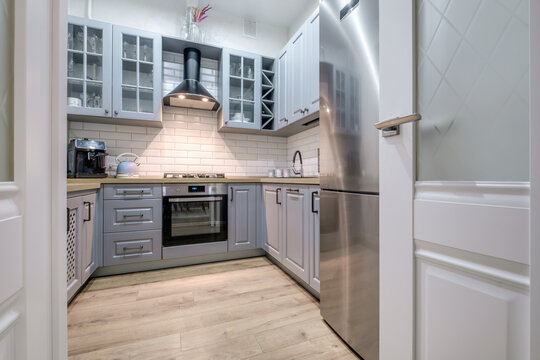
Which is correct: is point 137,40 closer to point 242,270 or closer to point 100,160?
point 100,160

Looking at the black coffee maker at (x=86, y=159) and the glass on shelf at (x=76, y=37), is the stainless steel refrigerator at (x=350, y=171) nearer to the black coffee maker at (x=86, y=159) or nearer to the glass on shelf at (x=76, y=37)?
the black coffee maker at (x=86, y=159)

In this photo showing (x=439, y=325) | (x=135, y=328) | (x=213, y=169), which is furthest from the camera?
(x=213, y=169)

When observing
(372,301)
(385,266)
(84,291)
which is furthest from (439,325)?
(84,291)

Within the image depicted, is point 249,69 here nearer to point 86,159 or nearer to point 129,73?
point 129,73

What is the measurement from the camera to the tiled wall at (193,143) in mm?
2646

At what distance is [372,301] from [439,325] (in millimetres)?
491

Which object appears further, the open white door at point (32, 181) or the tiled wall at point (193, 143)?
the tiled wall at point (193, 143)

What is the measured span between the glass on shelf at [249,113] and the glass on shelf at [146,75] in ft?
3.52

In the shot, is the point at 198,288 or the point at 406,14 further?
the point at 198,288

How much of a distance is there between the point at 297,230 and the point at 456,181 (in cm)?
143

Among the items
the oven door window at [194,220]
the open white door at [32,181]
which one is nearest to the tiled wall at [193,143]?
the oven door window at [194,220]

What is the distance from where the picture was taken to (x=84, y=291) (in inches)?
72.6

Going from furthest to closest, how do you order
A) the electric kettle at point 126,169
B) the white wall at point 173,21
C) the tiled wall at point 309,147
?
1. the tiled wall at point 309,147
2. the white wall at point 173,21
3. the electric kettle at point 126,169

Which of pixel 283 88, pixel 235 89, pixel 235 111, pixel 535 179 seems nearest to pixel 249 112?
pixel 235 111
